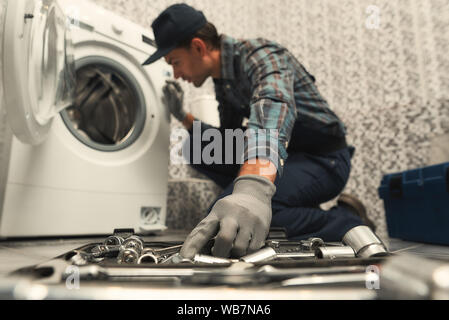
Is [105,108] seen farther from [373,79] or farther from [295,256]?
[373,79]

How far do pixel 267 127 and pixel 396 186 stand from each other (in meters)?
0.62

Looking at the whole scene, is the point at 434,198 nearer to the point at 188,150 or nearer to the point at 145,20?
the point at 188,150

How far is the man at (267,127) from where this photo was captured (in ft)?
2.21

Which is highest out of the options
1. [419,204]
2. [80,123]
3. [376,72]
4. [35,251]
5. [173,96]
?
[376,72]

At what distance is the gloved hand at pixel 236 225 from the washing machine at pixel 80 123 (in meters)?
0.51

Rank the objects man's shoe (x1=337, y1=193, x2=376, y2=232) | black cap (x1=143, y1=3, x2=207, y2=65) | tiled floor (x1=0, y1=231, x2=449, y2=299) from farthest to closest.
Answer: man's shoe (x1=337, y1=193, x2=376, y2=232) → black cap (x1=143, y1=3, x2=207, y2=65) → tiled floor (x1=0, y1=231, x2=449, y2=299)

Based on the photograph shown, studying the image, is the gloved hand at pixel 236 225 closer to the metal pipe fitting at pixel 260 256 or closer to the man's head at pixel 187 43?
the metal pipe fitting at pixel 260 256

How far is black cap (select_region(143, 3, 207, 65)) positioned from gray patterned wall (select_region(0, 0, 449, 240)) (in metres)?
0.62

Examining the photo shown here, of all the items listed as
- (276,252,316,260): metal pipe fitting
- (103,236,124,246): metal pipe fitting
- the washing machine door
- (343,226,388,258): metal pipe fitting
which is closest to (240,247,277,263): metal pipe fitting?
(276,252,316,260): metal pipe fitting

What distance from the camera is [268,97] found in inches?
30.6

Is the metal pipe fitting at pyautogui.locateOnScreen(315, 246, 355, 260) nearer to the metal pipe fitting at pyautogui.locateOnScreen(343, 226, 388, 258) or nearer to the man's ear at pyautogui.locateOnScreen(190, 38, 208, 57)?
the metal pipe fitting at pyautogui.locateOnScreen(343, 226, 388, 258)

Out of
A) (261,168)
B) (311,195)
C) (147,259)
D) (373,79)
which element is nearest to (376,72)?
(373,79)

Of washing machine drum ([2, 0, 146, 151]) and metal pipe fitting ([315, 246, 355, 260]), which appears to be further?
washing machine drum ([2, 0, 146, 151])

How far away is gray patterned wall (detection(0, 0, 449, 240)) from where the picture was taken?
1.32 meters
